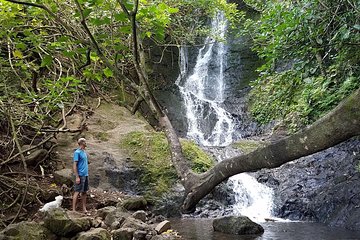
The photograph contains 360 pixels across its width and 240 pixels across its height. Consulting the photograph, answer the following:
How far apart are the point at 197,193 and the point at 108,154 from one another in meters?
4.73

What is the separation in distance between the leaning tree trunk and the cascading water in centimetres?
385

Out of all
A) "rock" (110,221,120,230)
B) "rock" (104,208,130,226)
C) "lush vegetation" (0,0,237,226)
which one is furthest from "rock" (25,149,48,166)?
"rock" (110,221,120,230)

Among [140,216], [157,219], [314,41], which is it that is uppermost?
[314,41]

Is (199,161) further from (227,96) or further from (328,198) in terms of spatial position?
(227,96)

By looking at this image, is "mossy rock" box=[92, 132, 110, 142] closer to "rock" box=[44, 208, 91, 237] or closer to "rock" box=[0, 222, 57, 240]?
"rock" box=[44, 208, 91, 237]

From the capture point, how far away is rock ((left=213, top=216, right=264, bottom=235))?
253 inches

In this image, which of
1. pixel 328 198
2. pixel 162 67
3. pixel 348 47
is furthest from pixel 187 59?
pixel 348 47

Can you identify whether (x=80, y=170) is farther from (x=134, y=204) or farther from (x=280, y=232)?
(x=280, y=232)

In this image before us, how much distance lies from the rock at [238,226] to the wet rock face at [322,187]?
1.80 metres

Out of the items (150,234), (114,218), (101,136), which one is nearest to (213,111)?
(101,136)

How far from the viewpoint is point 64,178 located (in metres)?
8.30

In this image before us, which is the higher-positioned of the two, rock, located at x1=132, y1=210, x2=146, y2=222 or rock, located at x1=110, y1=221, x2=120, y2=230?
rock, located at x1=110, y1=221, x2=120, y2=230

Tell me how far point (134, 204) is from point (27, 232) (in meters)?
3.24

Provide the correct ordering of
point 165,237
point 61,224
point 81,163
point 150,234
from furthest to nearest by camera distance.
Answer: point 81,163 < point 150,234 < point 165,237 < point 61,224
